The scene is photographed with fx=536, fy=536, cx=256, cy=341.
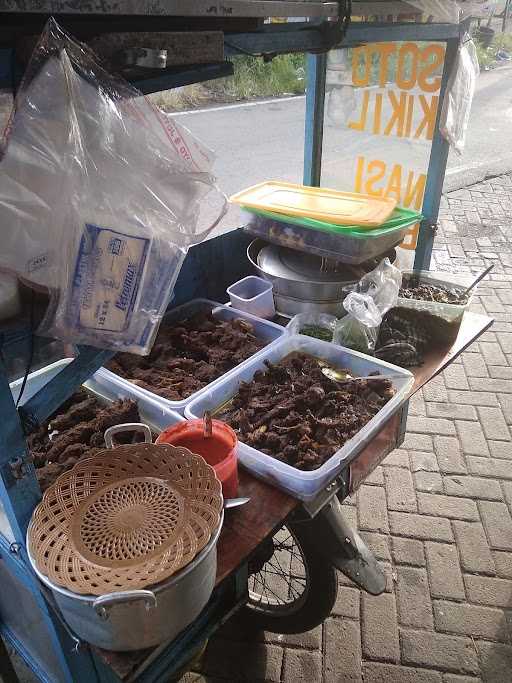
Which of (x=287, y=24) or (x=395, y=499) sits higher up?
(x=287, y=24)

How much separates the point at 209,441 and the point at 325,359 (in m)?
0.73

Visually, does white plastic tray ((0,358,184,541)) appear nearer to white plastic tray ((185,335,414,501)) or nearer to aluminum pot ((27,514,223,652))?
white plastic tray ((185,335,414,501))

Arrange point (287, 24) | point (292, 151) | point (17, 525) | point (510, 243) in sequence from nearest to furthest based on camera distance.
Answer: point (17, 525), point (287, 24), point (510, 243), point (292, 151)

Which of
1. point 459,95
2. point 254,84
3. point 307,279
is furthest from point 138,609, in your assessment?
point 254,84

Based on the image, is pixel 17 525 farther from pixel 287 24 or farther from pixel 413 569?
pixel 413 569

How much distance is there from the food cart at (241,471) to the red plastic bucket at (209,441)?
80 mm

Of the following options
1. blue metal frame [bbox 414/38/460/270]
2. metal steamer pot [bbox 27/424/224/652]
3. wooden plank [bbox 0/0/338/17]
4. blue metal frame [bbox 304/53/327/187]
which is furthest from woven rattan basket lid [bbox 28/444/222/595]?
blue metal frame [bbox 304/53/327/187]

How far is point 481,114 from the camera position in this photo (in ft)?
37.9

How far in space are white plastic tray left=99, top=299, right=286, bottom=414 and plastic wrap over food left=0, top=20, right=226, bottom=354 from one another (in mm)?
705

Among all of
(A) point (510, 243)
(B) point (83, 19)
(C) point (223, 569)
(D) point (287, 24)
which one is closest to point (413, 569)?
(C) point (223, 569)

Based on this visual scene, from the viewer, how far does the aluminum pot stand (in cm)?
97

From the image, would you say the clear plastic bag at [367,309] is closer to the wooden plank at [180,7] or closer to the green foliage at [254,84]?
the wooden plank at [180,7]

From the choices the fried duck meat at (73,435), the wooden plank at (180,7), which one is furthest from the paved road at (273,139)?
the wooden plank at (180,7)

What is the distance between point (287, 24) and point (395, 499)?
243 centimetres
